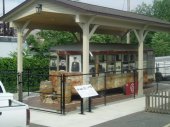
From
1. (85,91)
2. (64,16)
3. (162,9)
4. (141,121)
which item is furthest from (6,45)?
(162,9)

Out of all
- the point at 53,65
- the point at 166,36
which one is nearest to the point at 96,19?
the point at 53,65

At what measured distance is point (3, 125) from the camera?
789 cm

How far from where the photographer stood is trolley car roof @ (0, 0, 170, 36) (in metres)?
14.8

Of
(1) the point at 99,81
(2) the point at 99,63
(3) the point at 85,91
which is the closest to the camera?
(3) the point at 85,91

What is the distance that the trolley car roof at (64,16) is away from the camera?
14828 mm

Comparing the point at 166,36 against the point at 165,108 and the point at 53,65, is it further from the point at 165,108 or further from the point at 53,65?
the point at 165,108

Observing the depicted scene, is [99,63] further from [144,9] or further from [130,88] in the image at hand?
[144,9]

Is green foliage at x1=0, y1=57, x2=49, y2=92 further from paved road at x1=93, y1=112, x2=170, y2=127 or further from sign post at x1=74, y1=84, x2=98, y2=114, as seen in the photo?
paved road at x1=93, y1=112, x2=170, y2=127

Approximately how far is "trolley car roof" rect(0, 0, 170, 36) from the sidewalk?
11.4 feet

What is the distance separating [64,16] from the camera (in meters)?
16.5

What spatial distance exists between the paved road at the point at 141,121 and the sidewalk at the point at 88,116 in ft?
1.31

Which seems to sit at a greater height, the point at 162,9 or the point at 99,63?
the point at 162,9

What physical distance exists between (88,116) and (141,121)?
199 cm

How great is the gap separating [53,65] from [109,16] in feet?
14.2
